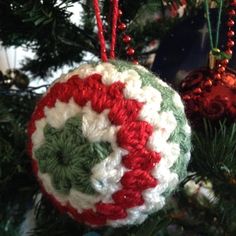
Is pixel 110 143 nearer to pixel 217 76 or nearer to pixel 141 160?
pixel 141 160

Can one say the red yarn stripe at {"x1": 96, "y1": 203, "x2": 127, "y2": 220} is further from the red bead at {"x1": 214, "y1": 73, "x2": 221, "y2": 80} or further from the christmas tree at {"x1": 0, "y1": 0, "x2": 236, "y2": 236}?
the red bead at {"x1": 214, "y1": 73, "x2": 221, "y2": 80}

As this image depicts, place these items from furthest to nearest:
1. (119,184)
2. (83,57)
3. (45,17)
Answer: (83,57) < (45,17) < (119,184)

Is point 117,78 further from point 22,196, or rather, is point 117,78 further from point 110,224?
point 22,196

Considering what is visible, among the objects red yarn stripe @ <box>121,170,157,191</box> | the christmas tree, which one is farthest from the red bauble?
red yarn stripe @ <box>121,170,157,191</box>

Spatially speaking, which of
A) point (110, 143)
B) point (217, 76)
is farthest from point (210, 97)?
point (110, 143)

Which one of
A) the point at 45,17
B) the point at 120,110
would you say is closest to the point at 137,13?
the point at 45,17

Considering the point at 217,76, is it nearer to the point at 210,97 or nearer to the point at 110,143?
the point at 210,97
